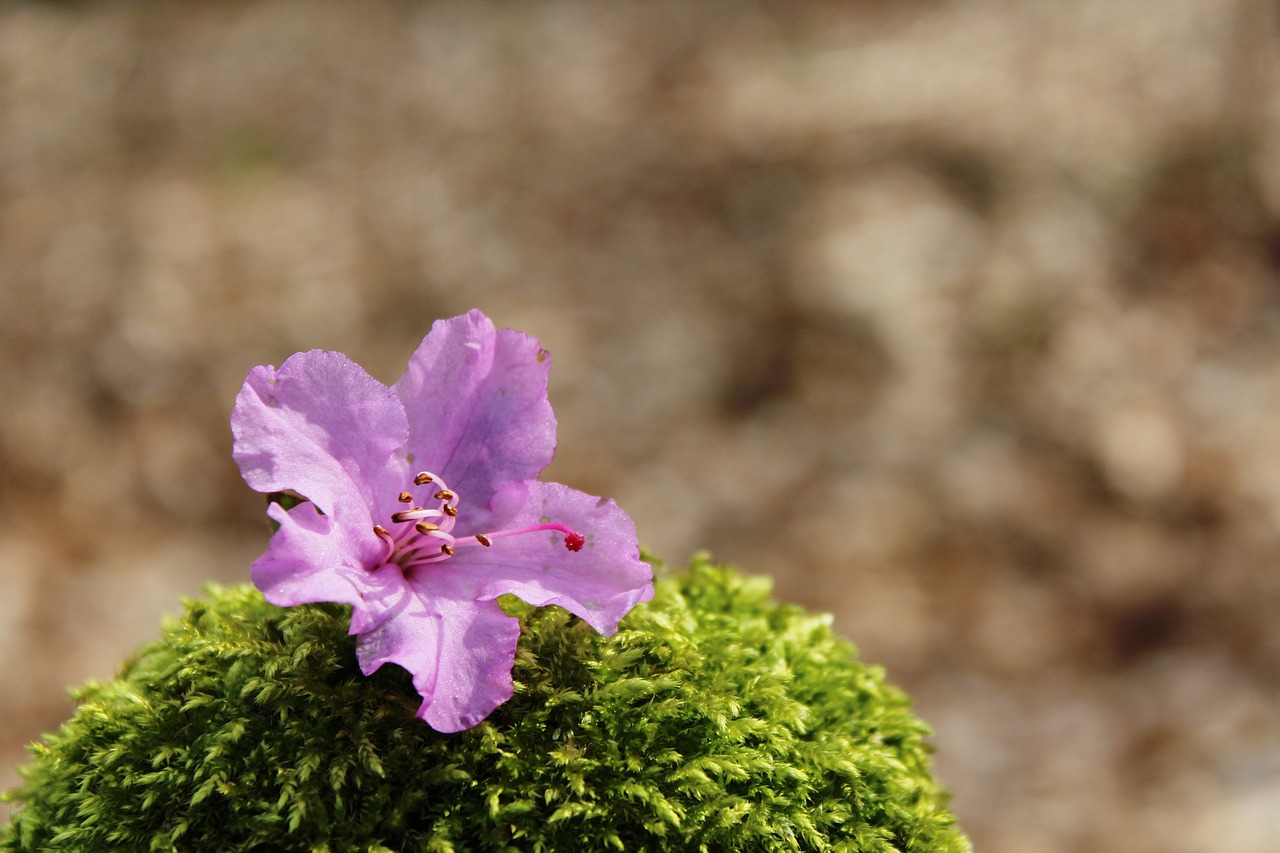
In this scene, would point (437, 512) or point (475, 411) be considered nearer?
point (437, 512)

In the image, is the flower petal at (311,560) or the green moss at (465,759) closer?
the flower petal at (311,560)

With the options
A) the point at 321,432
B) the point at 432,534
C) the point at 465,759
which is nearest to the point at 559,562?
the point at 432,534

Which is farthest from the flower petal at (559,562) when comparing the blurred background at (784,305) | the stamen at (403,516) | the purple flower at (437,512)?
the blurred background at (784,305)

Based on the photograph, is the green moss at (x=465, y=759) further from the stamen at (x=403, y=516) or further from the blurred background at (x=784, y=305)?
the blurred background at (x=784, y=305)

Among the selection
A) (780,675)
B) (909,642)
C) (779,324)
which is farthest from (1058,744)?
(780,675)

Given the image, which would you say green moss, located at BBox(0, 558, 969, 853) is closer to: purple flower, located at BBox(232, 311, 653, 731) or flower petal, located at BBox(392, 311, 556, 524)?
purple flower, located at BBox(232, 311, 653, 731)

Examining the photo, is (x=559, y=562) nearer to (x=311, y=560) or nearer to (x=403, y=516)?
(x=403, y=516)
